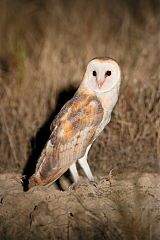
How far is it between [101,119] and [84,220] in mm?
745

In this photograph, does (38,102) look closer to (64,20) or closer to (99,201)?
(99,201)

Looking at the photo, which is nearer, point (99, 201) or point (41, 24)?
point (99, 201)

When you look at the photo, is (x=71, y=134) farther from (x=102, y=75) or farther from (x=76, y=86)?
(x=76, y=86)

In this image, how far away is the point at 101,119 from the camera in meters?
4.31

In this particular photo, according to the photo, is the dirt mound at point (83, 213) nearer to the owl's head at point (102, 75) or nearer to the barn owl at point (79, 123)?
the barn owl at point (79, 123)

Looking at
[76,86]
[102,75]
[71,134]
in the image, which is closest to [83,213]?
[71,134]

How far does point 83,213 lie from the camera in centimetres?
400

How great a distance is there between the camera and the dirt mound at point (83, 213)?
12.4 feet

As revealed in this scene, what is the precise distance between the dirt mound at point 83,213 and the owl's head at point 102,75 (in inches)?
26.6

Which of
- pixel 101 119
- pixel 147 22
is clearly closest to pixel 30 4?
pixel 147 22

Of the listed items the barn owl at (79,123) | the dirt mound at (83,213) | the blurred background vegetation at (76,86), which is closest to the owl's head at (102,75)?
the barn owl at (79,123)

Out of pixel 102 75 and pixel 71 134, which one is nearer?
pixel 102 75

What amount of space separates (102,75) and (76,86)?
1445 millimetres

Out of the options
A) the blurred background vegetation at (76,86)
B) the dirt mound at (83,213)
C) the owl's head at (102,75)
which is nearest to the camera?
the dirt mound at (83,213)
